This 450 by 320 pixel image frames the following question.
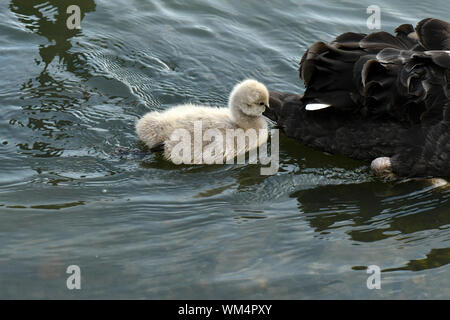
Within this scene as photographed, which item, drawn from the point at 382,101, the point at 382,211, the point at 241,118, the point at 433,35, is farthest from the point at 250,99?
the point at 433,35

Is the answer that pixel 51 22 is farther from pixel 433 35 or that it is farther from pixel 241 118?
pixel 433 35

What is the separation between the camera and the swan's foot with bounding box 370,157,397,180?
4.62 metres

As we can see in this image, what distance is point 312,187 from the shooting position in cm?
461

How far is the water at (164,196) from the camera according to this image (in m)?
3.57

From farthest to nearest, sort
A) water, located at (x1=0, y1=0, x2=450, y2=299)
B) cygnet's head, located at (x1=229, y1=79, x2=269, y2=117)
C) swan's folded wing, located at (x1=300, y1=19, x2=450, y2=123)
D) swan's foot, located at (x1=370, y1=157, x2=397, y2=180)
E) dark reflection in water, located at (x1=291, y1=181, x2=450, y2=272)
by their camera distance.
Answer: cygnet's head, located at (x1=229, y1=79, x2=269, y2=117) < swan's foot, located at (x1=370, y1=157, x2=397, y2=180) < swan's folded wing, located at (x1=300, y1=19, x2=450, y2=123) < dark reflection in water, located at (x1=291, y1=181, x2=450, y2=272) < water, located at (x1=0, y1=0, x2=450, y2=299)

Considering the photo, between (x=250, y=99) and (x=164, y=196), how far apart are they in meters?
1.00

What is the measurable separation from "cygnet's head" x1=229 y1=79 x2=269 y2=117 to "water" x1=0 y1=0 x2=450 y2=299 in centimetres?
42

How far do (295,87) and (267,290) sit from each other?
292cm

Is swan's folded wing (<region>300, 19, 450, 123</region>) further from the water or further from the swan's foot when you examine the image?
the water

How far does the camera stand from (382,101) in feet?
15.0

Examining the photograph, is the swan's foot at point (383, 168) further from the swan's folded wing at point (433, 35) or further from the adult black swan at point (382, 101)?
the swan's folded wing at point (433, 35)

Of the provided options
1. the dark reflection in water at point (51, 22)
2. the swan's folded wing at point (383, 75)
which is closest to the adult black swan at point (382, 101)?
the swan's folded wing at point (383, 75)

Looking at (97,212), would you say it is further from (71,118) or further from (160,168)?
(71,118)

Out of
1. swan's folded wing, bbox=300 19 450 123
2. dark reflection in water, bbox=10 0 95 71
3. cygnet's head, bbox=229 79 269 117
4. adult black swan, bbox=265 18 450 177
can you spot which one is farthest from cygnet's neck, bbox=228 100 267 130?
dark reflection in water, bbox=10 0 95 71
